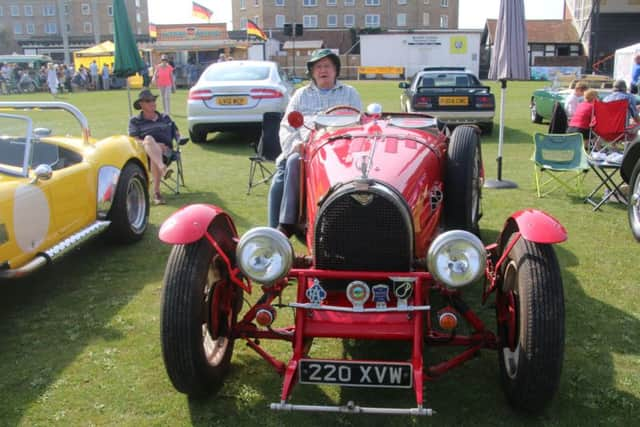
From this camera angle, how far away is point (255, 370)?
145 inches

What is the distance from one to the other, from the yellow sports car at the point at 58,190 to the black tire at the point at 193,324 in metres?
1.72

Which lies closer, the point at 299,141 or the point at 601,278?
the point at 299,141

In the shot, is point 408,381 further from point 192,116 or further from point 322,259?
point 192,116

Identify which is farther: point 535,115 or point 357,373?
point 535,115

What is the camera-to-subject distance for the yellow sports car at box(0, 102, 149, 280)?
4.42m

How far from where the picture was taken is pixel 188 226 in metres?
3.34

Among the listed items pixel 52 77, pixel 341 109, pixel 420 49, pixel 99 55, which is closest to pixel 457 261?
pixel 341 109

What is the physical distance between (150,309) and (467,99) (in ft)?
33.3

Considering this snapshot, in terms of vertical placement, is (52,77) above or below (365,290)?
above

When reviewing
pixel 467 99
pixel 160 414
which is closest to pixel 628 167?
pixel 160 414

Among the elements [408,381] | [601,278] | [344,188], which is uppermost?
[344,188]

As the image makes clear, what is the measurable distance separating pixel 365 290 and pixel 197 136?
1027cm

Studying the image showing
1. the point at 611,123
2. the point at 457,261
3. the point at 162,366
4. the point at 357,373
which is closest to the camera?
the point at 357,373

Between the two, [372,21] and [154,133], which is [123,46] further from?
[372,21]
